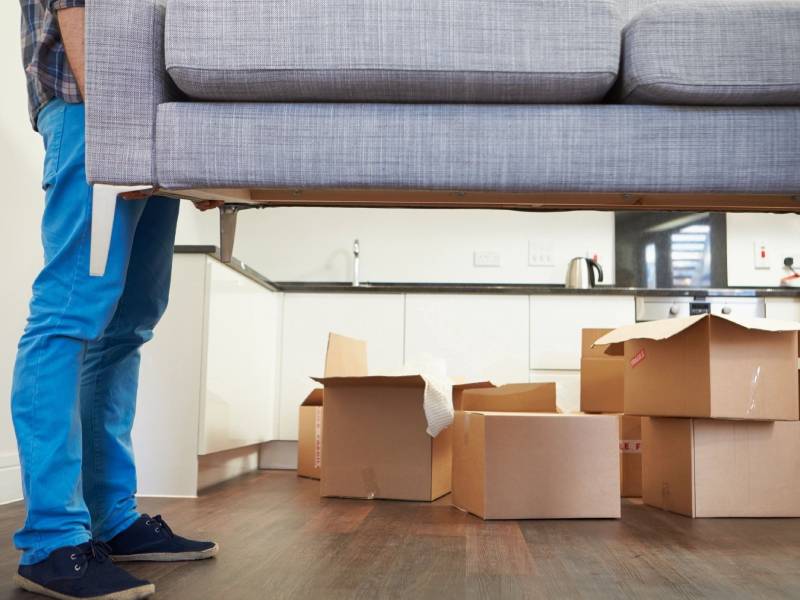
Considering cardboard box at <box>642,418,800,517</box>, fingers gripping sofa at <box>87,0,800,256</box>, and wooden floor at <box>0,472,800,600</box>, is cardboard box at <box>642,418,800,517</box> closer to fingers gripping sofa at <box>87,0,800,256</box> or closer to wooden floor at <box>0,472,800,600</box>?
wooden floor at <box>0,472,800,600</box>

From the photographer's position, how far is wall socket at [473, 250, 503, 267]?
13.1ft

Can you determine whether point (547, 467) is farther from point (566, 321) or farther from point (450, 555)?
point (566, 321)

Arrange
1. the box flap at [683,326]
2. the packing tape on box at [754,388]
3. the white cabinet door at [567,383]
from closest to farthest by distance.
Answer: the box flap at [683,326]
the packing tape on box at [754,388]
the white cabinet door at [567,383]

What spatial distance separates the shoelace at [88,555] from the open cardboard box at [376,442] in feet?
4.04

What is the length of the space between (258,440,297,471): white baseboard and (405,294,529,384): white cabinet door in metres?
0.65

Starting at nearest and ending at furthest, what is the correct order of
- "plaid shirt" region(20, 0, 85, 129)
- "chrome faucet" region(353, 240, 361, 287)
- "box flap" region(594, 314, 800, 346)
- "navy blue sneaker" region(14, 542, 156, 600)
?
"navy blue sneaker" region(14, 542, 156, 600), "plaid shirt" region(20, 0, 85, 129), "box flap" region(594, 314, 800, 346), "chrome faucet" region(353, 240, 361, 287)

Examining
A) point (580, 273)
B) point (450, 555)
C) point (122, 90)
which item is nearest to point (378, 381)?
point (450, 555)

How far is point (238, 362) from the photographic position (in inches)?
112

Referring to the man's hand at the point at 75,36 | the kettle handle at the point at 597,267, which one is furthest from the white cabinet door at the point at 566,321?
Answer: the man's hand at the point at 75,36

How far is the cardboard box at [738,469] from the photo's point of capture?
6.93 ft

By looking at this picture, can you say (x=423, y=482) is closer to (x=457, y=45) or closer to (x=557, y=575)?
(x=557, y=575)

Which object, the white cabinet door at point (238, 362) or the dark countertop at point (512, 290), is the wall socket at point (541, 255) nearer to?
the dark countertop at point (512, 290)

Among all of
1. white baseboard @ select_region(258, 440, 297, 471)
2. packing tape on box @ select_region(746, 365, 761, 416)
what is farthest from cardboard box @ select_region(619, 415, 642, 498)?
white baseboard @ select_region(258, 440, 297, 471)

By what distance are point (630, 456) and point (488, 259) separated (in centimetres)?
162
